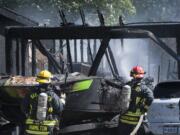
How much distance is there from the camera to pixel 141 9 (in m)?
45.8

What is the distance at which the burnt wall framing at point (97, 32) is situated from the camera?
11.8 metres

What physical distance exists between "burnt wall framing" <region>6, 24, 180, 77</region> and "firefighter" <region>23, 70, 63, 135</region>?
273cm

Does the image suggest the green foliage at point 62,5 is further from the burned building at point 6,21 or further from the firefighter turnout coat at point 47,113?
the firefighter turnout coat at point 47,113

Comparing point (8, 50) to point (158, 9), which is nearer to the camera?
point (8, 50)

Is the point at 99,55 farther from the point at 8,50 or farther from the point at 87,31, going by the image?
the point at 8,50

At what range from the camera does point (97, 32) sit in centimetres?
1231

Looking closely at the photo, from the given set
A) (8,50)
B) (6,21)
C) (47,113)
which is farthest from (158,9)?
(47,113)

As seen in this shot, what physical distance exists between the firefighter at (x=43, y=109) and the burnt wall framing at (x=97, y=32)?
2733 millimetres

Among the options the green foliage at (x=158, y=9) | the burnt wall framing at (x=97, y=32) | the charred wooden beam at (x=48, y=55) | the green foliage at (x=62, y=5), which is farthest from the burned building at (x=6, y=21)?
the green foliage at (x=158, y=9)

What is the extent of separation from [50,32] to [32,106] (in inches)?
151

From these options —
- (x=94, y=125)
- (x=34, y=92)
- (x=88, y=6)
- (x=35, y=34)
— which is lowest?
(x=94, y=125)

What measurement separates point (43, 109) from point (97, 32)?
366 cm

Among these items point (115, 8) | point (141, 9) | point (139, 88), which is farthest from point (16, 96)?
point (141, 9)

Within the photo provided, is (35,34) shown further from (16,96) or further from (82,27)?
(16,96)
